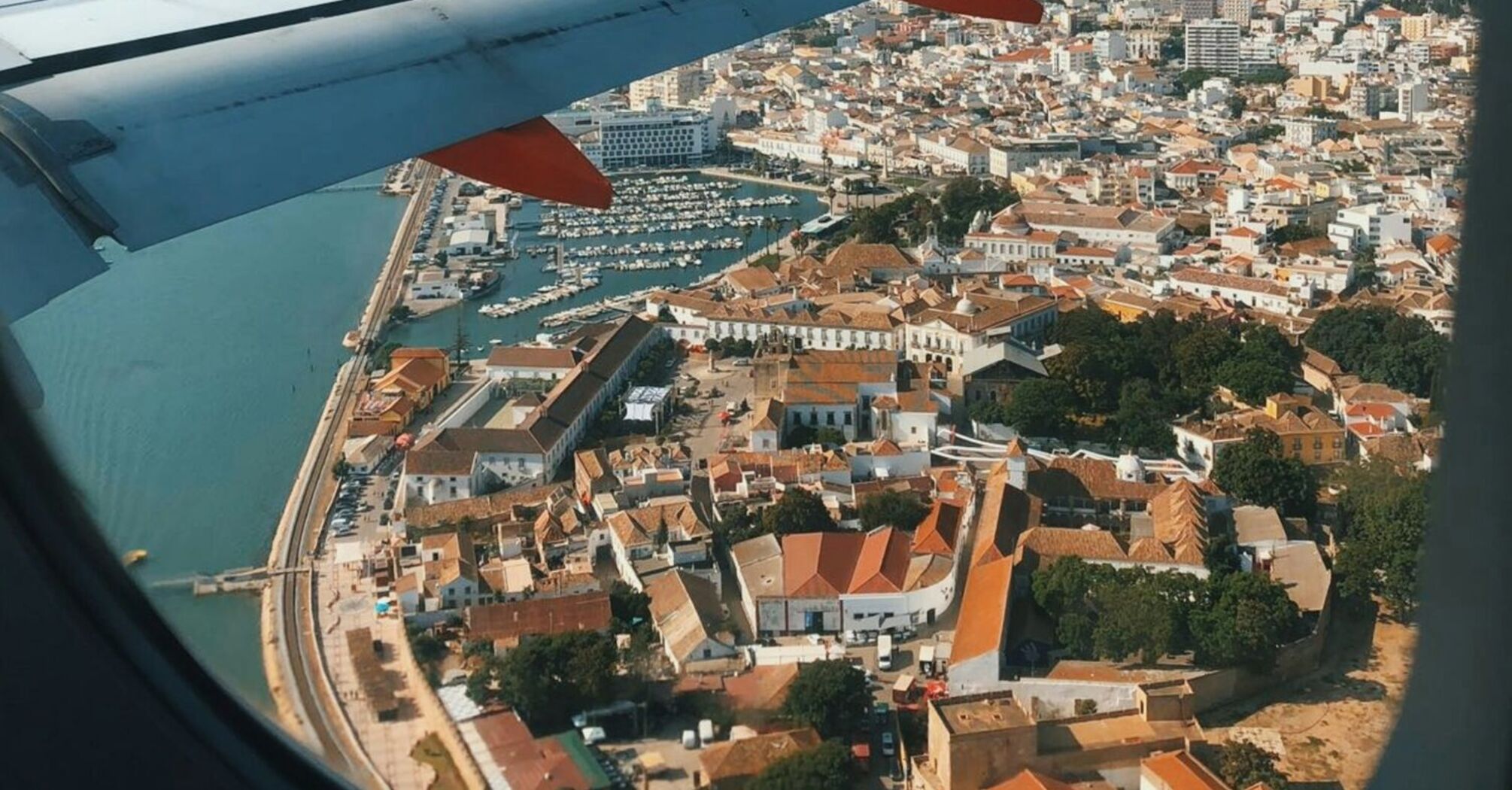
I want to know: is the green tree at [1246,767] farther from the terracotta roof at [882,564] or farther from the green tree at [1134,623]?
the terracotta roof at [882,564]

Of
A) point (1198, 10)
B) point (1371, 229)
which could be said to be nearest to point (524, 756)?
point (1371, 229)

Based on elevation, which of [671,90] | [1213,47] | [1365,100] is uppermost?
[1213,47]

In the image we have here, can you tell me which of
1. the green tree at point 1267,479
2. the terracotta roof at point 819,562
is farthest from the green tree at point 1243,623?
the green tree at point 1267,479

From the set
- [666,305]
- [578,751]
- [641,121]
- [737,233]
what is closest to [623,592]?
[578,751]

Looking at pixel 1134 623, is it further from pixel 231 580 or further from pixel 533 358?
pixel 533 358

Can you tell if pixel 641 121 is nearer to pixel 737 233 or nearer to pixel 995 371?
pixel 737 233

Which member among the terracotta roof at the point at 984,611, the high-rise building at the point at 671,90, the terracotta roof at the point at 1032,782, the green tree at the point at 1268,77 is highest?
the high-rise building at the point at 671,90
